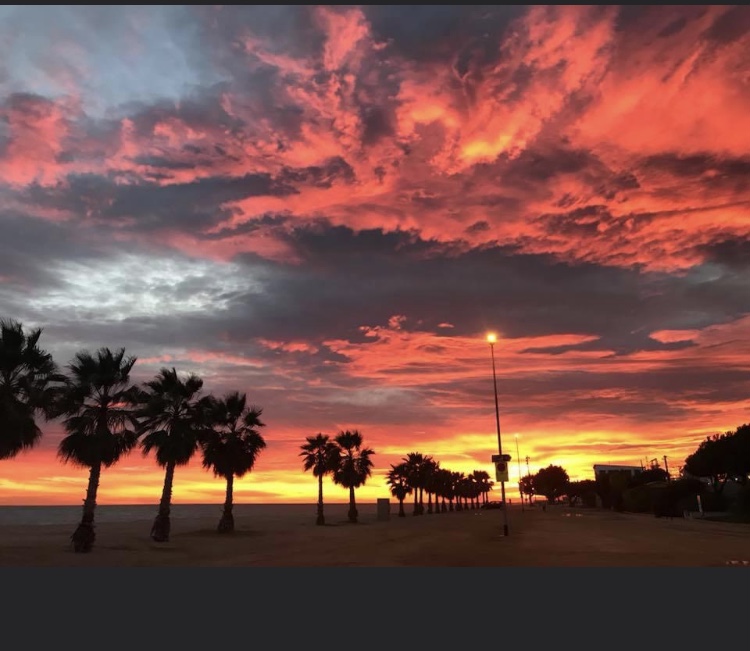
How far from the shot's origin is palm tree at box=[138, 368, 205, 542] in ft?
111

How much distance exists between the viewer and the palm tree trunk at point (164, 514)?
33.3m

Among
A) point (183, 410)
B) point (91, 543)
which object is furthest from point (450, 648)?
point (183, 410)

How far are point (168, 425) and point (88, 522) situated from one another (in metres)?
8.79

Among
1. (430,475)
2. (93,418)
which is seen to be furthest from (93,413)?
A: (430,475)

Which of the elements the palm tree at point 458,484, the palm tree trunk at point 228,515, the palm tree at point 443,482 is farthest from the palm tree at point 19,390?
the palm tree at point 458,484

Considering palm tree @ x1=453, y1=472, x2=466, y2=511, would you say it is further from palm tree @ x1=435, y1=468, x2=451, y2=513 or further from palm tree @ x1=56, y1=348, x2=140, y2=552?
palm tree @ x1=56, y1=348, x2=140, y2=552

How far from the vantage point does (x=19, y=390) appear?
80.9ft

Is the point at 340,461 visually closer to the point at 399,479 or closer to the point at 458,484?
the point at 399,479

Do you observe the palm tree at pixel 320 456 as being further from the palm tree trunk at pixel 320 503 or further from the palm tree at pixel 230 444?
the palm tree at pixel 230 444

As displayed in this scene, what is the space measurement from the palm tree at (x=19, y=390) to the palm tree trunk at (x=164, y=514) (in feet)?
34.5

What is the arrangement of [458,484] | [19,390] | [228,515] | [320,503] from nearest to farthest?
[19,390]
[228,515]
[320,503]
[458,484]

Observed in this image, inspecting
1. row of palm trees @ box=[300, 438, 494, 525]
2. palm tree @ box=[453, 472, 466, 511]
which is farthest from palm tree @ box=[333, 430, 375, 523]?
palm tree @ box=[453, 472, 466, 511]

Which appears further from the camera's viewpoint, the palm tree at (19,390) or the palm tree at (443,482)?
the palm tree at (443,482)

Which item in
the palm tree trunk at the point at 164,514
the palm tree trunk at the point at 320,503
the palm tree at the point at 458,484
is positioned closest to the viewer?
the palm tree trunk at the point at 164,514
